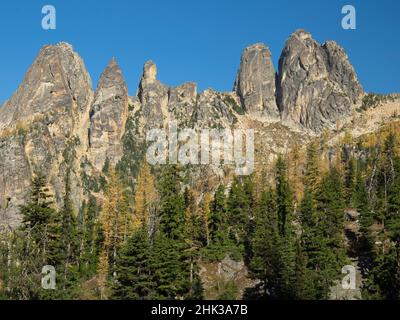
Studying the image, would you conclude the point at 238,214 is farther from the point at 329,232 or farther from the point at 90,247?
the point at 90,247

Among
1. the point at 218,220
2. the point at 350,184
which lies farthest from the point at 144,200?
the point at 350,184

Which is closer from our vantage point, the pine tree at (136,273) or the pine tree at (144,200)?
the pine tree at (136,273)

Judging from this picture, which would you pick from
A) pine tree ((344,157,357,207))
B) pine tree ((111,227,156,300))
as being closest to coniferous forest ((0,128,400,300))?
pine tree ((111,227,156,300))

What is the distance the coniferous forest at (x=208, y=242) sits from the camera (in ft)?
149

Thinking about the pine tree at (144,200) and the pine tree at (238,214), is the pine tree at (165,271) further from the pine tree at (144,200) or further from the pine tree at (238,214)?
the pine tree at (238,214)

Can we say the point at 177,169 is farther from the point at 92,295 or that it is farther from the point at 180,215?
the point at 92,295

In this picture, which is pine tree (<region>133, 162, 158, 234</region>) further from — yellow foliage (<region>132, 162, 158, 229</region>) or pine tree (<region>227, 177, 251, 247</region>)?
pine tree (<region>227, 177, 251, 247</region>)

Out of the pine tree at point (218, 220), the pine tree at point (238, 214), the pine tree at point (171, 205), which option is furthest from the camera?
the pine tree at point (238, 214)

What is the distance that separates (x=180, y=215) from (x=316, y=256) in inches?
580

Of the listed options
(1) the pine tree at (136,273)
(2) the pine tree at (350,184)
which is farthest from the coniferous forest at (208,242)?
(2) the pine tree at (350,184)

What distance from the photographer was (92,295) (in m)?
62.4

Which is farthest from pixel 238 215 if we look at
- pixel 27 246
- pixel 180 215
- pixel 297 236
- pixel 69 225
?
pixel 27 246

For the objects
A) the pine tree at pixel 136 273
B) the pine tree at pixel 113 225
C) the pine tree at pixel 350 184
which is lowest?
the pine tree at pixel 136 273

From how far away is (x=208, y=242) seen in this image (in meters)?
75.4
